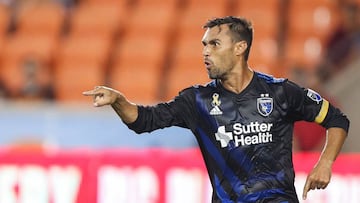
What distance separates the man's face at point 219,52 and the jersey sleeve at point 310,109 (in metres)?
0.36

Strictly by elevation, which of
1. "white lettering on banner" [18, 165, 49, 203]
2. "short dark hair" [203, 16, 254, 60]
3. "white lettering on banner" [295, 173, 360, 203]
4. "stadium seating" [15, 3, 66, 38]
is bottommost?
"white lettering on banner" [18, 165, 49, 203]

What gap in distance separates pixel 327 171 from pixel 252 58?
6781 mm

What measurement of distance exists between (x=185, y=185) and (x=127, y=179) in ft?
1.50

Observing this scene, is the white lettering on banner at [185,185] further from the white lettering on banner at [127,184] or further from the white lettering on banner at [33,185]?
the white lettering on banner at [33,185]

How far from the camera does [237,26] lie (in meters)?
5.67

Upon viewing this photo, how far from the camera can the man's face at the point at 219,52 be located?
5562mm

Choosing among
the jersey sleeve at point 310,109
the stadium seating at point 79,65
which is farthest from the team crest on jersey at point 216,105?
the stadium seating at point 79,65

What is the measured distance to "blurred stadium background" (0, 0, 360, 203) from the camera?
10.9m

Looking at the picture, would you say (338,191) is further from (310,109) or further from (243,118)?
(243,118)

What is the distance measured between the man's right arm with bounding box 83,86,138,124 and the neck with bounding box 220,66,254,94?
1.71 feet

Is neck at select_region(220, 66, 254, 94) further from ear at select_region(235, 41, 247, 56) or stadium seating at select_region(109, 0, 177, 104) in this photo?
stadium seating at select_region(109, 0, 177, 104)

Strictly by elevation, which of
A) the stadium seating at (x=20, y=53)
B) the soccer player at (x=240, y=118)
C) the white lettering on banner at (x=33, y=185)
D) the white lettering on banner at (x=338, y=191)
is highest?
the soccer player at (x=240, y=118)

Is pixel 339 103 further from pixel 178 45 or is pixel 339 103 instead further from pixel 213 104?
pixel 213 104

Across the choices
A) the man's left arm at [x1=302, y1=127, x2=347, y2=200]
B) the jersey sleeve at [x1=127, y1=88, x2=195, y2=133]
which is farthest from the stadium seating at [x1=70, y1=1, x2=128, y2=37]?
the man's left arm at [x1=302, y1=127, x2=347, y2=200]
